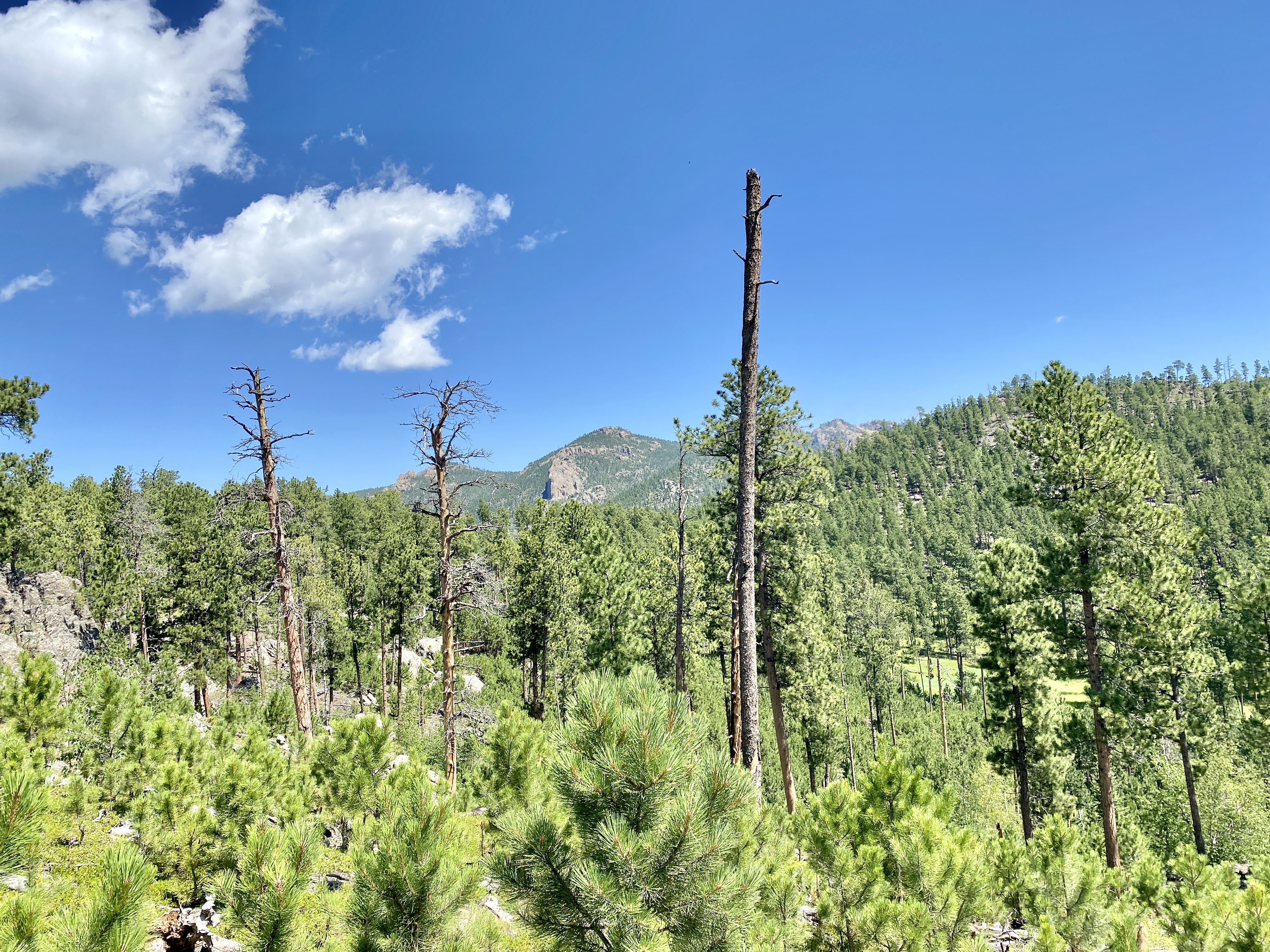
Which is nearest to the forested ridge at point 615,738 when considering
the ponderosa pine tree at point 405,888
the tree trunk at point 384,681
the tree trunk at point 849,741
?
the ponderosa pine tree at point 405,888

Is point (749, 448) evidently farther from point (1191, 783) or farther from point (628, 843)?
point (1191, 783)

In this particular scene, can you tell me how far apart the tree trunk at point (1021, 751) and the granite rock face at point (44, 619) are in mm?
32384

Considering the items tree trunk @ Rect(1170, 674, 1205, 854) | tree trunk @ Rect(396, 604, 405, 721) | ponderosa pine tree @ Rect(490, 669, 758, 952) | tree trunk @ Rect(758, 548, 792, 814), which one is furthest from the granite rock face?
tree trunk @ Rect(1170, 674, 1205, 854)

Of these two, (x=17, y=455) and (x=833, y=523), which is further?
(x=833, y=523)

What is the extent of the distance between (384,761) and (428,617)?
3.03m

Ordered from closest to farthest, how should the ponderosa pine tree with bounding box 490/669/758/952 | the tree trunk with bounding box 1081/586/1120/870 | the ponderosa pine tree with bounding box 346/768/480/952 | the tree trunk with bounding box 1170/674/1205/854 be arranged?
the ponderosa pine tree with bounding box 490/669/758/952 < the ponderosa pine tree with bounding box 346/768/480/952 < the tree trunk with bounding box 1081/586/1120/870 < the tree trunk with bounding box 1170/674/1205/854

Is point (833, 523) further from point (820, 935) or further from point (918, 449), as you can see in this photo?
point (820, 935)

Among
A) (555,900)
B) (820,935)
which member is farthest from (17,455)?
(820,935)

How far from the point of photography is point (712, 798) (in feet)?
11.2

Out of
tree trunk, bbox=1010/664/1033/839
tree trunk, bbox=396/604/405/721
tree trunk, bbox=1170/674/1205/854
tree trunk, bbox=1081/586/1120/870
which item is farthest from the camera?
tree trunk, bbox=396/604/405/721

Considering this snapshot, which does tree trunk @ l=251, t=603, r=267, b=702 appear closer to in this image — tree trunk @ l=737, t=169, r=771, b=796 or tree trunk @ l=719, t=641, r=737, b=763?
tree trunk @ l=719, t=641, r=737, b=763

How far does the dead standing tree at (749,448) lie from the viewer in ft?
24.6

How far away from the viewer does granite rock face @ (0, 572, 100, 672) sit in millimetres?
22016

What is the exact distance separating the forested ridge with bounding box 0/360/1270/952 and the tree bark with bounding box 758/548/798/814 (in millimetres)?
88
